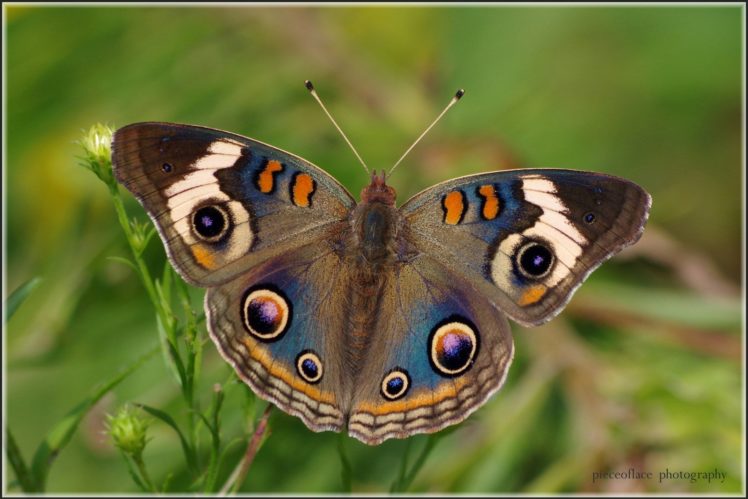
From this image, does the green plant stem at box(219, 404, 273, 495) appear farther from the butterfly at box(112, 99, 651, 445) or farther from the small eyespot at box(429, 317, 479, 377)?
the small eyespot at box(429, 317, 479, 377)

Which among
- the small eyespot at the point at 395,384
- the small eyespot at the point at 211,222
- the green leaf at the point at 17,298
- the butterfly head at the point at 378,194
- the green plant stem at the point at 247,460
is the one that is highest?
the butterfly head at the point at 378,194

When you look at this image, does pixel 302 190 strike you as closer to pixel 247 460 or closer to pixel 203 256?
pixel 203 256

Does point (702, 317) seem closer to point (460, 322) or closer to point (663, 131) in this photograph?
point (663, 131)

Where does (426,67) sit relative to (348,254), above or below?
above

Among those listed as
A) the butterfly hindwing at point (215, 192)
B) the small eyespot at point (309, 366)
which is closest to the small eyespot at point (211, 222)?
the butterfly hindwing at point (215, 192)

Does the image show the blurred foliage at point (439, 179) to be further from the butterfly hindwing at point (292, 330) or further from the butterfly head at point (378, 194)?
the butterfly head at point (378, 194)

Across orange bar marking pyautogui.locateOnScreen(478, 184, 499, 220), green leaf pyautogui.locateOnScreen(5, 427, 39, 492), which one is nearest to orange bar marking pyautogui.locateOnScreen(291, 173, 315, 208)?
orange bar marking pyautogui.locateOnScreen(478, 184, 499, 220)

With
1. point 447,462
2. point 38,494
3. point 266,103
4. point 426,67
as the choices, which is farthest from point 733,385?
point 38,494

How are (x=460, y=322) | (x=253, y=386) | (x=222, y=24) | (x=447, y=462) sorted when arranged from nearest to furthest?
(x=253, y=386)
(x=460, y=322)
(x=447, y=462)
(x=222, y=24)
